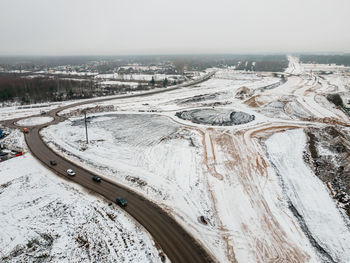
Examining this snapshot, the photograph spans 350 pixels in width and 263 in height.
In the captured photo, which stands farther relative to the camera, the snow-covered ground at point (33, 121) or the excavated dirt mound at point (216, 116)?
the excavated dirt mound at point (216, 116)

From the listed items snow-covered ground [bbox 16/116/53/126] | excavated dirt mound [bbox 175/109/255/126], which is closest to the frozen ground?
snow-covered ground [bbox 16/116/53/126]

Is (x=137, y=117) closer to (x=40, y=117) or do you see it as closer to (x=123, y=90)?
(x=40, y=117)

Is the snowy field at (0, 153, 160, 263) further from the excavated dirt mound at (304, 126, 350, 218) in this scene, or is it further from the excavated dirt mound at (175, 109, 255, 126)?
the excavated dirt mound at (175, 109, 255, 126)

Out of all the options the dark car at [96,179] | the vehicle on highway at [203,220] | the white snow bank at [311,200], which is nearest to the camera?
the white snow bank at [311,200]

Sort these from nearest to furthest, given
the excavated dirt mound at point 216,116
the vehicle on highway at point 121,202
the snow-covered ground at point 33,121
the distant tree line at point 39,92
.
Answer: the vehicle on highway at point 121,202 → the snow-covered ground at point 33,121 → the excavated dirt mound at point 216,116 → the distant tree line at point 39,92

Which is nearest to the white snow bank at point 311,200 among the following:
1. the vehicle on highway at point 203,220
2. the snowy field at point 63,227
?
the vehicle on highway at point 203,220

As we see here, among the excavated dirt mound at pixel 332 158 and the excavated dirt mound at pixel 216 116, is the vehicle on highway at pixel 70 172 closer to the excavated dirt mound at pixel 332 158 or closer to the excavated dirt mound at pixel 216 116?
the excavated dirt mound at pixel 216 116
